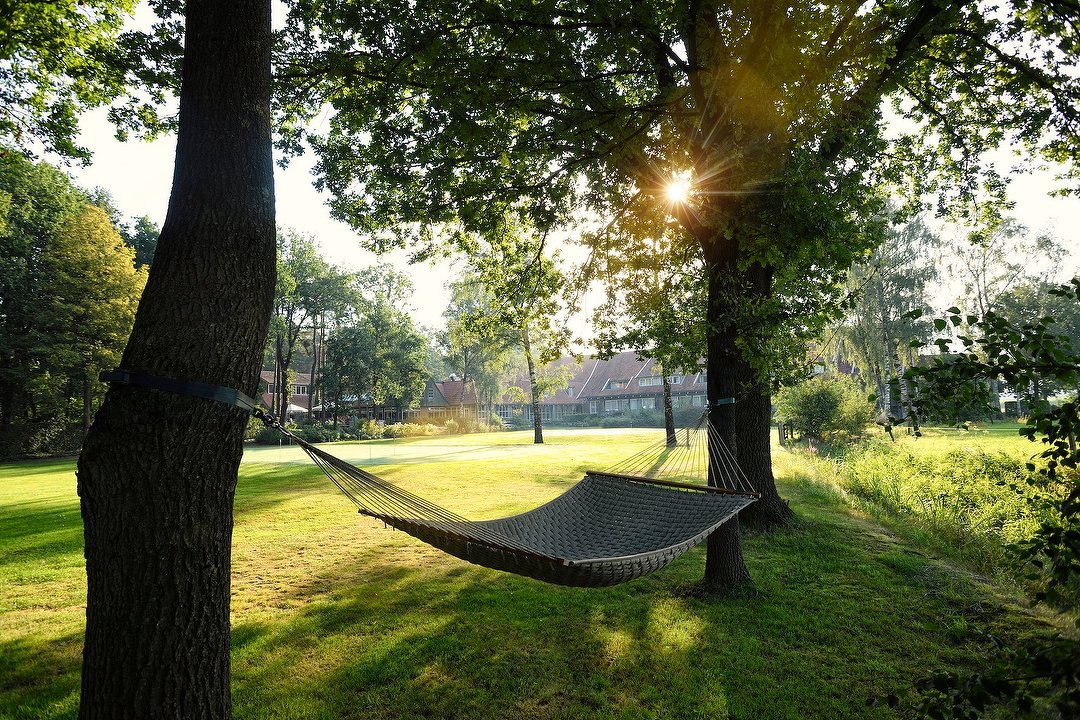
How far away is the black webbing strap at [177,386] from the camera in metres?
1.61

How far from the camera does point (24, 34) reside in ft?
13.8

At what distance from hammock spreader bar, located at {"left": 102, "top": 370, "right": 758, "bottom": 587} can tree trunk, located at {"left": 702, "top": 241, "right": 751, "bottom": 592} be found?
0.20 meters

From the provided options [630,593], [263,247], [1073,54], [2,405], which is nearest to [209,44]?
[263,247]

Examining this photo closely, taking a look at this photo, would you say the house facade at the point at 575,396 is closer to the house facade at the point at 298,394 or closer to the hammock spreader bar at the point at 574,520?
the house facade at the point at 298,394

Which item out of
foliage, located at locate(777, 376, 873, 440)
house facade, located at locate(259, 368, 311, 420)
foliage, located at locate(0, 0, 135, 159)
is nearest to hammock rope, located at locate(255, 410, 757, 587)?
foliage, located at locate(0, 0, 135, 159)

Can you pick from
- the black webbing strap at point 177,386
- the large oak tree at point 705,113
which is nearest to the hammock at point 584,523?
the black webbing strap at point 177,386

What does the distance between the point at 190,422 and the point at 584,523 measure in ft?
7.99

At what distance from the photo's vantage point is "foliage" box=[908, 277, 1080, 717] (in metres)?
0.83

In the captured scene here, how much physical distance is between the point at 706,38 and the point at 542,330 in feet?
12.0

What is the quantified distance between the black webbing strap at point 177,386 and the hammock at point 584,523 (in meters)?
0.42

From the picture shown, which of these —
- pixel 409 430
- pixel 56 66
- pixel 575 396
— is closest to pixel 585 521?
pixel 56 66

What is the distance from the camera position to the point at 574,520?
352cm

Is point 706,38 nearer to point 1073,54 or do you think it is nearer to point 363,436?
point 1073,54

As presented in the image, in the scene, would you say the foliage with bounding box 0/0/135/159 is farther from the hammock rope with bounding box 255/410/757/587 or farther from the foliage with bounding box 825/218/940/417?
the foliage with bounding box 825/218/940/417
